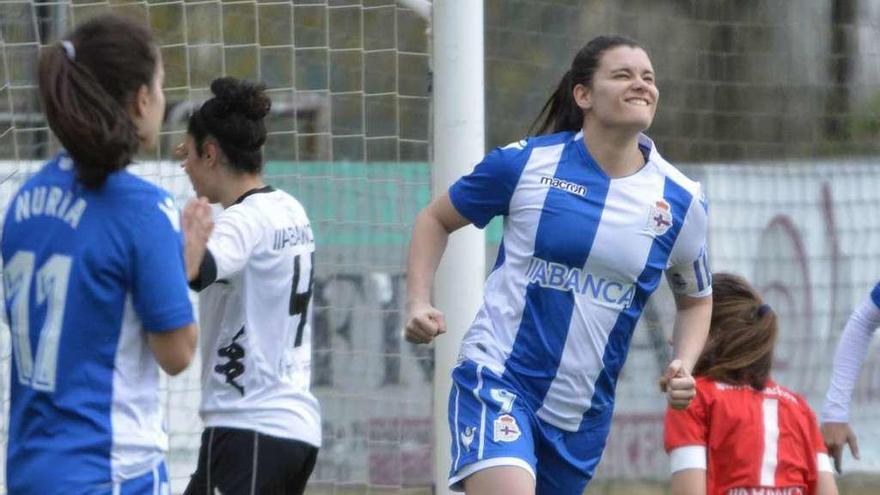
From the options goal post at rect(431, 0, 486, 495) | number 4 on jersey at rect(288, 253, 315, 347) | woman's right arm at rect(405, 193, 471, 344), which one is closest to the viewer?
woman's right arm at rect(405, 193, 471, 344)

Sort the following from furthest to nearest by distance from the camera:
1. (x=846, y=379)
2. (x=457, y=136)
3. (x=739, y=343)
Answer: (x=457, y=136) < (x=846, y=379) < (x=739, y=343)

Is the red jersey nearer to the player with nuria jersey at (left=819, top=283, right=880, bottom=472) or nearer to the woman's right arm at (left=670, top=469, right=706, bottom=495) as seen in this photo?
the woman's right arm at (left=670, top=469, right=706, bottom=495)

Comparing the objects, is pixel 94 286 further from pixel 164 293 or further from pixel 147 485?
pixel 147 485

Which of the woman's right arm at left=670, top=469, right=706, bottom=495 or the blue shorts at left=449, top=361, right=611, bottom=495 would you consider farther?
the woman's right arm at left=670, top=469, right=706, bottom=495

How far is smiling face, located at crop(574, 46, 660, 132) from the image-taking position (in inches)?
181

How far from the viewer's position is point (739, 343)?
5.02m

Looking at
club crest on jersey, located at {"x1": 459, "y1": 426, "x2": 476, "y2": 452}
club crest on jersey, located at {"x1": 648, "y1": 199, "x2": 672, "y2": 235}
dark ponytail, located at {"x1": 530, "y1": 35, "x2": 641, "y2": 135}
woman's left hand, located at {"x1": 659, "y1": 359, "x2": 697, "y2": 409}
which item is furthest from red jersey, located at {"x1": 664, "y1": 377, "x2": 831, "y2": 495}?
dark ponytail, located at {"x1": 530, "y1": 35, "x2": 641, "y2": 135}

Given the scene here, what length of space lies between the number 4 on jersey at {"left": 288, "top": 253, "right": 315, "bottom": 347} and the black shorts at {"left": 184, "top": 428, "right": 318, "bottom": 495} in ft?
0.99

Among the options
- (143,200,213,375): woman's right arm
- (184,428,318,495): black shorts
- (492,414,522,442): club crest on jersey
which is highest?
(143,200,213,375): woman's right arm

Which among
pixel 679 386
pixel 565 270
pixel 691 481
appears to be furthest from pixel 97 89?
pixel 691 481

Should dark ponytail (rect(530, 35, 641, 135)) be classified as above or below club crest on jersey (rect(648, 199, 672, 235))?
above

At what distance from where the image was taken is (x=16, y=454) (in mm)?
3219

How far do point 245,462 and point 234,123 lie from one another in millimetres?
979

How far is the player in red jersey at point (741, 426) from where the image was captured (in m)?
4.93
